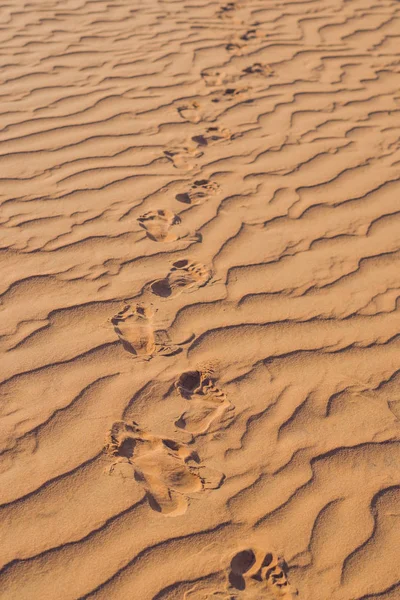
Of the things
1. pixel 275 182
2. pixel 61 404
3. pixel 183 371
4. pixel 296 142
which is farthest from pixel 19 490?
pixel 296 142

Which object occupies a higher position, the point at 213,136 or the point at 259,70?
the point at 259,70

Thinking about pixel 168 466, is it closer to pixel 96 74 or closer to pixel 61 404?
pixel 61 404

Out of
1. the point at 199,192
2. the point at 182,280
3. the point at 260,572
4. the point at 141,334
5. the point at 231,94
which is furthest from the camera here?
the point at 231,94

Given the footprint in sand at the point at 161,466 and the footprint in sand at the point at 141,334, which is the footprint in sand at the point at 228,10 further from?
the footprint in sand at the point at 161,466

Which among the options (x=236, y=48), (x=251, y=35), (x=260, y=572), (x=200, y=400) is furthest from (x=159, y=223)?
(x=251, y=35)

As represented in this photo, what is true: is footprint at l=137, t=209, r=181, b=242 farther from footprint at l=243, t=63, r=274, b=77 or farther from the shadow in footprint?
footprint at l=243, t=63, r=274, b=77

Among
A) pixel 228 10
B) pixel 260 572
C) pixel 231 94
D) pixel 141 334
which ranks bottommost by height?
pixel 260 572

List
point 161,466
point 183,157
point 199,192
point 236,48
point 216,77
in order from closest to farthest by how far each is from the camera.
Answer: point 161,466, point 199,192, point 183,157, point 216,77, point 236,48

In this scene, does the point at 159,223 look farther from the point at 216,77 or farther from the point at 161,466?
the point at 216,77
